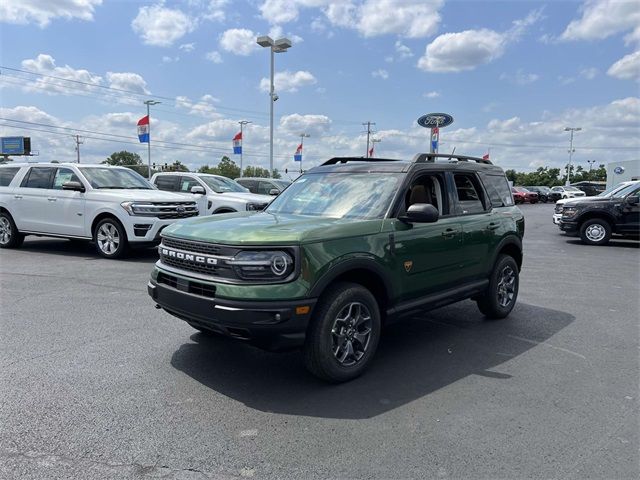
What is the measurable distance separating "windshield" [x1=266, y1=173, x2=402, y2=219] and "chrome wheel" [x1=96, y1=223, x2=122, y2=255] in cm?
568

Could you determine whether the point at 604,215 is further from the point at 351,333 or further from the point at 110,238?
the point at 110,238

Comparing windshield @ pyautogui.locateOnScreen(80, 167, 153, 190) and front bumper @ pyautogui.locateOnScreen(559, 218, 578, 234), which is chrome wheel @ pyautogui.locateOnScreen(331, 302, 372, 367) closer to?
windshield @ pyautogui.locateOnScreen(80, 167, 153, 190)

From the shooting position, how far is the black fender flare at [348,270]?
372 cm

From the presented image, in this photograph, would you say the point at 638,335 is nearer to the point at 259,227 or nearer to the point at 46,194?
the point at 259,227

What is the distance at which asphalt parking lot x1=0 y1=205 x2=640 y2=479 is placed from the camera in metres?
2.90

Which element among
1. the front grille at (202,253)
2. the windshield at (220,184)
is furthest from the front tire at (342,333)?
the windshield at (220,184)

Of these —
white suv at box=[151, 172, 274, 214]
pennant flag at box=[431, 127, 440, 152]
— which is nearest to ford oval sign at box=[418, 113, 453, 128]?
pennant flag at box=[431, 127, 440, 152]

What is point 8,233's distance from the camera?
1114cm

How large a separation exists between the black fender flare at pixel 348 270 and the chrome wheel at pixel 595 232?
1241 cm

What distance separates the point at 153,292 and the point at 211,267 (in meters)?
0.82

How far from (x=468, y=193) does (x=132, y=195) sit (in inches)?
273

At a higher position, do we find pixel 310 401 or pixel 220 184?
pixel 220 184

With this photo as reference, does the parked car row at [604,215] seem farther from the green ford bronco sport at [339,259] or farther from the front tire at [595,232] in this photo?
the green ford bronco sport at [339,259]

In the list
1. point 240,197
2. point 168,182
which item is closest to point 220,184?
point 240,197
